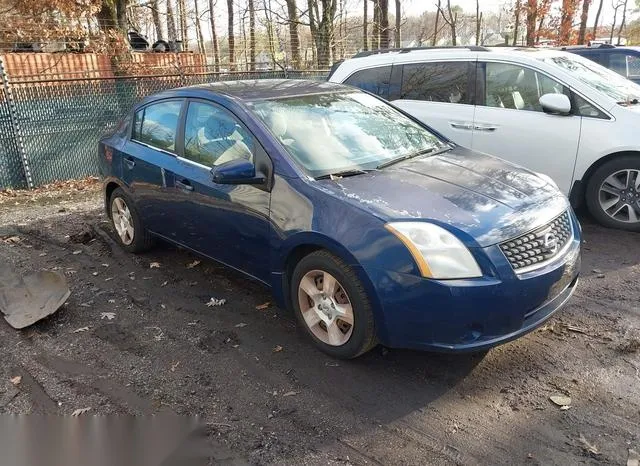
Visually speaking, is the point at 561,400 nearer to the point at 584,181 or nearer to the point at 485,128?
the point at 584,181

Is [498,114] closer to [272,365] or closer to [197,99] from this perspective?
[197,99]

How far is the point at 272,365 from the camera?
10.9 feet

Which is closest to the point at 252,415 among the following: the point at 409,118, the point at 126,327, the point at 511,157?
the point at 126,327

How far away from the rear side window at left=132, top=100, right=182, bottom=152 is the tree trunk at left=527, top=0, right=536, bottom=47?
23.2 m

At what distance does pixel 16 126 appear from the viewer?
26.3 feet

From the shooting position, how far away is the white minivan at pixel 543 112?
527 cm

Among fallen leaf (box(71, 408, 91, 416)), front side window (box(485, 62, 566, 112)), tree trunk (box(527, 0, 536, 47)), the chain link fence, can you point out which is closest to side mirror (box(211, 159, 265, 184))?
fallen leaf (box(71, 408, 91, 416))

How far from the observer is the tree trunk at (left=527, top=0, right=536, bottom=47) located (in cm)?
2456

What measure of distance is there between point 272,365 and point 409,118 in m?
2.43

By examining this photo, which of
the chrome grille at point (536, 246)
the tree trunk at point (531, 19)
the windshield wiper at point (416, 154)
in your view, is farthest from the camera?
the tree trunk at point (531, 19)

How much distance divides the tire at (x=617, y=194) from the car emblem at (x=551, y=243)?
2.67 meters

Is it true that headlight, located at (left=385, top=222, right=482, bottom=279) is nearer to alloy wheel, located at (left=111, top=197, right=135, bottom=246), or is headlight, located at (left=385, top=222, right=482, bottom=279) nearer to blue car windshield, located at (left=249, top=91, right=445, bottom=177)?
blue car windshield, located at (left=249, top=91, right=445, bottom=177)

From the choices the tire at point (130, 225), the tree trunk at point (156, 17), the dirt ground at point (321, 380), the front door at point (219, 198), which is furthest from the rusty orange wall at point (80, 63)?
the dirt ground at point (321, 380)

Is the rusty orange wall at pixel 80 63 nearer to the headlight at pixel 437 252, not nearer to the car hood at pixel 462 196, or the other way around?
the car hood at pixel 462 196
